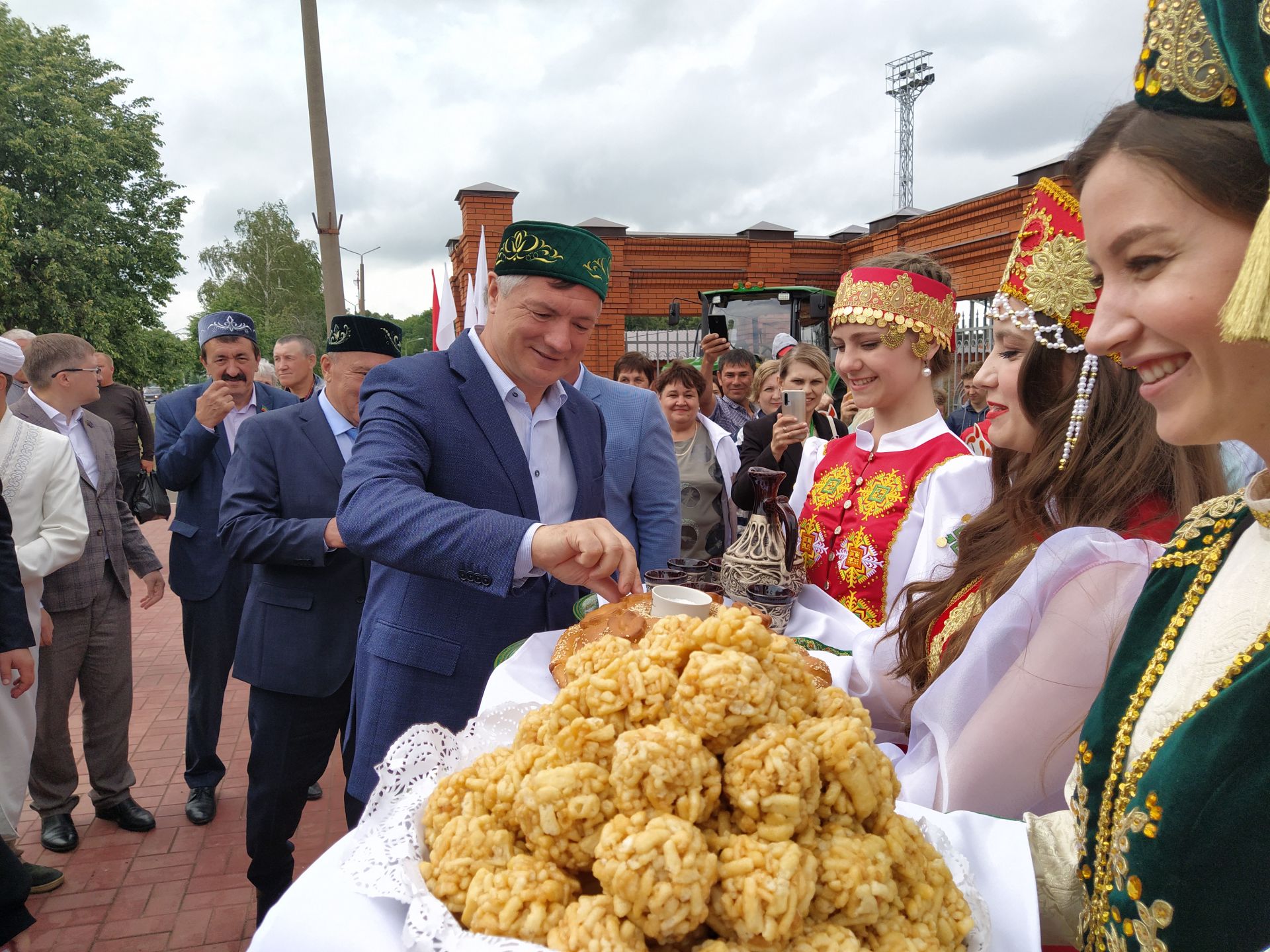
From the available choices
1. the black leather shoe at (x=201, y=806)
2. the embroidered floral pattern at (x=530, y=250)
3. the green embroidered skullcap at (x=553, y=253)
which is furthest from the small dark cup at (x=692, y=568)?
the black leather shoe at (x=201, y=806)

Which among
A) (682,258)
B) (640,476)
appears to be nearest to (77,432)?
(640,476)

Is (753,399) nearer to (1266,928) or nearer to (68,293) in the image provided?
(1266,928)

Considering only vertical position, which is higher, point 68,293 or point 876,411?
point 68,293

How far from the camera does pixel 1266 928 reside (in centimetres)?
86

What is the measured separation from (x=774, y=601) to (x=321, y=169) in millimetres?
6561

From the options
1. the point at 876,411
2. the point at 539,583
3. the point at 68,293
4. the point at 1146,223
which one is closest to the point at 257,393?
the point at 539,583

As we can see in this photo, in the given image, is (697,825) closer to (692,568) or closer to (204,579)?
(692,568)

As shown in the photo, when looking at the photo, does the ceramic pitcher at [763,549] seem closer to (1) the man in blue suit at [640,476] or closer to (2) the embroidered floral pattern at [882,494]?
(2) the embroidered floral pattern at [882,494]

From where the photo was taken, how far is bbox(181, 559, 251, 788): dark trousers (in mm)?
3992

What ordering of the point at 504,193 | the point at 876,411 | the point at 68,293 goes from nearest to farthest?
1. the point at 876,411
2. the point at 504,193
3. the point at 68,293

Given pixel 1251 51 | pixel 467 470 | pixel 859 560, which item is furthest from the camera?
pixel 859 560

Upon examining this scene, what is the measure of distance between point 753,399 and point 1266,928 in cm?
711

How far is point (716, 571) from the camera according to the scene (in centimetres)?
237

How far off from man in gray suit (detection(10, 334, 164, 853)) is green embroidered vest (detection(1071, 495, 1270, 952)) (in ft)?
13.9
